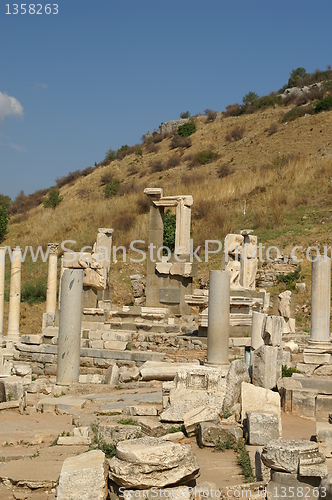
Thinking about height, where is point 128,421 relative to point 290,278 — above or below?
below

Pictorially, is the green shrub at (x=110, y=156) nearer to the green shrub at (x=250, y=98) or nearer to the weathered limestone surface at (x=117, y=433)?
the green shrub at (x=250, y=98)

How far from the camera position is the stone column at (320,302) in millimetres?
11492

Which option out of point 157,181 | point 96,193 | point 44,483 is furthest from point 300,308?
point 96,193

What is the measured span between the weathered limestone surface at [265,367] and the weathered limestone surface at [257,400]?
51.7 inches

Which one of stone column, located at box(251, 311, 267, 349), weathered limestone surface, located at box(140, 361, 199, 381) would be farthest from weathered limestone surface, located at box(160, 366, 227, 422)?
stone column, located at box(251, 311, 267, 349)

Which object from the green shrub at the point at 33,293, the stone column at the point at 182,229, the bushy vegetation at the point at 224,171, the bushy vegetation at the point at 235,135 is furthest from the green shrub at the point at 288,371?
the bushy vegetation at the point at 235,135

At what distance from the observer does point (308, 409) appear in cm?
798

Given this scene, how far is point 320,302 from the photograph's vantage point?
11.6 m

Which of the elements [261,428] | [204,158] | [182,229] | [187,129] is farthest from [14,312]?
[187,129]

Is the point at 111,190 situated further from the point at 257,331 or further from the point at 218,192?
the point at 257,331

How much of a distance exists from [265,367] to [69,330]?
3856 mm

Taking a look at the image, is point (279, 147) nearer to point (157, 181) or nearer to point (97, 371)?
point (157, 181)

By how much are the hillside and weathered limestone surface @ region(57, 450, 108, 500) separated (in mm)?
15624

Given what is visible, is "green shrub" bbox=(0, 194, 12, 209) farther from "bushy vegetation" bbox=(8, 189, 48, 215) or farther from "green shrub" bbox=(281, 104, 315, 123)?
"green shrub" bbox=(281, 104, 315, 123)
